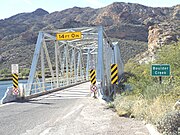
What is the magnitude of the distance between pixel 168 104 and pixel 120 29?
4277 inches

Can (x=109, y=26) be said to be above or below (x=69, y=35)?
above

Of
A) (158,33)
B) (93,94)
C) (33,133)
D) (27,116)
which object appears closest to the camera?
(33,133)

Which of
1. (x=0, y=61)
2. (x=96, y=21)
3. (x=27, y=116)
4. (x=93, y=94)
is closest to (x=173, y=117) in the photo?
(x=27, y=116)

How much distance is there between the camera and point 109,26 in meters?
128

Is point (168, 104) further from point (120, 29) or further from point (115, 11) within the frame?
point (115, 11)

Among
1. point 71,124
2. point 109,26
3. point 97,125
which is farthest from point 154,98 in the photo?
point 109,26

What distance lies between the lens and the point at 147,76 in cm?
1761

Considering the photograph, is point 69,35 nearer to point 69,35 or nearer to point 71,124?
point 69,35

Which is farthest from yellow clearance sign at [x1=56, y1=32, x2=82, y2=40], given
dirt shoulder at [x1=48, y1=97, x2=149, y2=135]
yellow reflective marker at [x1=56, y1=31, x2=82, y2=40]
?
dirt shoulder at [x1=48, y1=97, x2=149, y2=135]

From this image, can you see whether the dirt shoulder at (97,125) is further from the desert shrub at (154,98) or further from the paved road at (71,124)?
the desert shrub at (154,98)

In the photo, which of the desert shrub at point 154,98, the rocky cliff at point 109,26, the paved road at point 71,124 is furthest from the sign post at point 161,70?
the rocky cliff at point 109,26

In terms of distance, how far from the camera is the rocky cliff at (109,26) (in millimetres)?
77438

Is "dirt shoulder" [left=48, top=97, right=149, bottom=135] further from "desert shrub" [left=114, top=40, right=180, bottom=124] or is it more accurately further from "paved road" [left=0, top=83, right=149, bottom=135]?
"desert shrub" [left=114, top=40, right=180, bottom=124]

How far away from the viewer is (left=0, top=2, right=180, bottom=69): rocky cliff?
77.4 metres
